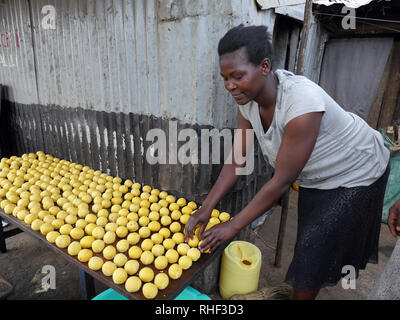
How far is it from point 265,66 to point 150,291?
1.56m

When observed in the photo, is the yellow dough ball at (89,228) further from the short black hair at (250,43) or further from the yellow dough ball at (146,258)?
the short black hair at (250,43)

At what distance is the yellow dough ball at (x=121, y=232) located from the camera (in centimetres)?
209

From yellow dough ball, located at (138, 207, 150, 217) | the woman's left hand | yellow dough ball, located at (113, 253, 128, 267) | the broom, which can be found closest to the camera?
the woman's left hand

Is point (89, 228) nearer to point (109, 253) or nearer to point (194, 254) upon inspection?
point (109, 253)

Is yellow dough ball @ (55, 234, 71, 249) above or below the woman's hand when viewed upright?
below

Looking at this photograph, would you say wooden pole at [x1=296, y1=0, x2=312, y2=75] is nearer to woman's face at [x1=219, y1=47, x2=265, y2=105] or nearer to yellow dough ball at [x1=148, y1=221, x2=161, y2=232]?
woman's face at [x1=219, y1=47, x2=265, y2=105]

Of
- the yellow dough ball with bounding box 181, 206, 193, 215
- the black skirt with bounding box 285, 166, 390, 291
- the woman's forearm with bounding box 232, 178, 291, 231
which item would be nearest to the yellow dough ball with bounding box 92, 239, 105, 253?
the yellow dough ball with bounding box 181, 206, 193, 215

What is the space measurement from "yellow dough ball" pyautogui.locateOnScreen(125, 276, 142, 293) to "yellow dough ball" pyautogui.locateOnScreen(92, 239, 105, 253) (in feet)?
1.36

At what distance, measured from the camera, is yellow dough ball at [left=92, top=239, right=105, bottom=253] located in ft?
6.33

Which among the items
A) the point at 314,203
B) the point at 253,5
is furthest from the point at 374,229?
the point at 253,5

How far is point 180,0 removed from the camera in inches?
91.4

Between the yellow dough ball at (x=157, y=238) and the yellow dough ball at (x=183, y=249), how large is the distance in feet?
0.63

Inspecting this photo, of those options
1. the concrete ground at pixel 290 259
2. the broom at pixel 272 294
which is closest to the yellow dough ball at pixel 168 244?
the broom at pixel 272 294

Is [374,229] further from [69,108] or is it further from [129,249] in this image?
[69,108]
